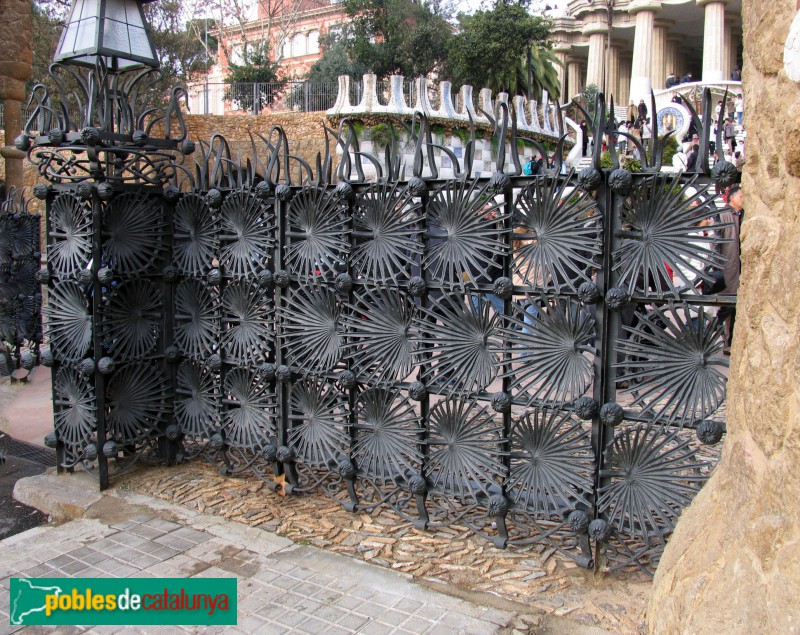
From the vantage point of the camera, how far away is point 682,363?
354 centimetres

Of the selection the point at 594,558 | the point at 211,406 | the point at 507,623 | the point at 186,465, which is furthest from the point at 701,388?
the point at 186,465

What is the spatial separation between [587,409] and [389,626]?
1.43m

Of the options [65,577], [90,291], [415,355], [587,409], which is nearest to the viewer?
[587,409]

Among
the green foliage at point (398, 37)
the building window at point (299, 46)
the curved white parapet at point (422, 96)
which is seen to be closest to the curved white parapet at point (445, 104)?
the curved white parapet at point (422, 96)

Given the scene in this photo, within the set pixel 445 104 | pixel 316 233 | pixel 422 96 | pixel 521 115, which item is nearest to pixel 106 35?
pixel 316 233

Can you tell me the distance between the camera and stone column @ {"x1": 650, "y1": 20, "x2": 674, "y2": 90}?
4453 cm

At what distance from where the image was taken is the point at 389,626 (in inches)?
136

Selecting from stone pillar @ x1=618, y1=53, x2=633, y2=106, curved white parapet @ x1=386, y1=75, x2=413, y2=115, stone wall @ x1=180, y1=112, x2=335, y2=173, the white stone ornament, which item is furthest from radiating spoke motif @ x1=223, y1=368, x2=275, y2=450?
stone pillar @ x1=618, y1=53, x2=633, y2=106

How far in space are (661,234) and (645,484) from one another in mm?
1240

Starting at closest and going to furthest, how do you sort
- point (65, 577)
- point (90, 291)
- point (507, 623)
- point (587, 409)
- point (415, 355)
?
point (507, 623)
point (587, 409)
point (65, 577)
point (415, 355)
point (90, 291)

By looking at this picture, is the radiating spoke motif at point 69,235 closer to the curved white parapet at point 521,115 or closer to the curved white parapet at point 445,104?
the curved white parapet at point 445,104

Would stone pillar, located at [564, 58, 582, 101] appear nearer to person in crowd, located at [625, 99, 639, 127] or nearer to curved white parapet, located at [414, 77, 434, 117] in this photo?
person in crowd, located at [625, 99, 639, 127]

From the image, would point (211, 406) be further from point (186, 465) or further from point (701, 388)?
point (701, 388)

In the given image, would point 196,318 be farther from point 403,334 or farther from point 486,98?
point 486,98
